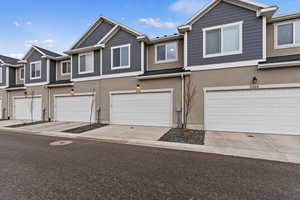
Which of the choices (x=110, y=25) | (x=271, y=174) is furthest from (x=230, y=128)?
(x=110, y=25)

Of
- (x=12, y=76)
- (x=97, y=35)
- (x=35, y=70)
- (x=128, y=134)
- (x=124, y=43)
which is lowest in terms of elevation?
(x=128, y=134)

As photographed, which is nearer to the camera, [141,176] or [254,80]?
[141,176]

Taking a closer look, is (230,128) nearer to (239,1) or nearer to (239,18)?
(239,18)

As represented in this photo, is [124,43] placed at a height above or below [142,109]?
above

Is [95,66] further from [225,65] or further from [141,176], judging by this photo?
[141,176]

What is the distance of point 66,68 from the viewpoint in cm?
1483

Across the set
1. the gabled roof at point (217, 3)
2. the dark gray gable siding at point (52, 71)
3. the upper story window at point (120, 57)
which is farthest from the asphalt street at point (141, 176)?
the dark gray gable siding at point (52, 71)

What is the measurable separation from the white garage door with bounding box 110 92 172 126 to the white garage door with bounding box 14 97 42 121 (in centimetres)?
813

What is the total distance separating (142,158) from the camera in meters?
4.92

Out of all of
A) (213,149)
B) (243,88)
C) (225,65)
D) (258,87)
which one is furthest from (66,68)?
(258,87)

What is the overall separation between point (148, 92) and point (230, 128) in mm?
5429

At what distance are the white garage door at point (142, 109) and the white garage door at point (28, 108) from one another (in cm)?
813

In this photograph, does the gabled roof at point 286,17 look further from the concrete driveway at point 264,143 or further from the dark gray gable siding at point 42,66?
the dark gray gable siding at point 42,66

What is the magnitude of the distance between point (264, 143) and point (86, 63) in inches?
502
